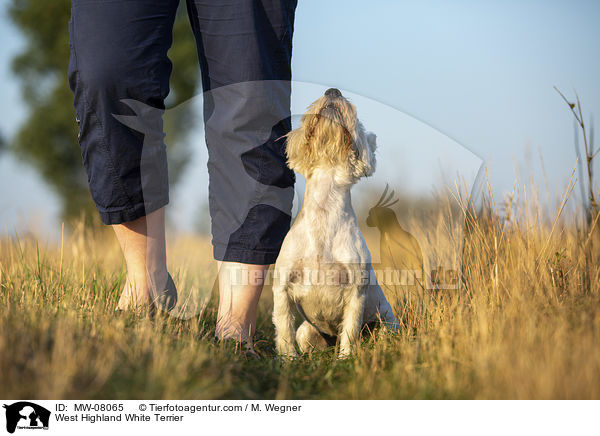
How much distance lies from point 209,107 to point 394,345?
1.75 metres

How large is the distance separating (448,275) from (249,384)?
173cm

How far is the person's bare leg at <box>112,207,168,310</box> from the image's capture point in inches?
112

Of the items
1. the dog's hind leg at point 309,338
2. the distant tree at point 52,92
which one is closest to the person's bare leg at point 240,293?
the dog's hind leg at point 309,338

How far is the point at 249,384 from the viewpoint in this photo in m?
2.03

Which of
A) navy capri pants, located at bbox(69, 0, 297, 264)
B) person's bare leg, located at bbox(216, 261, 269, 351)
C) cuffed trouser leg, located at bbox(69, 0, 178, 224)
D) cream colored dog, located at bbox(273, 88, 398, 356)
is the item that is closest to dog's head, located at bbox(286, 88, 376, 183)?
cream colored dog, located at bbox(273, 88, 398, 356)

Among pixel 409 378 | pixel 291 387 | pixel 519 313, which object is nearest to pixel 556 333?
pixel 519 313

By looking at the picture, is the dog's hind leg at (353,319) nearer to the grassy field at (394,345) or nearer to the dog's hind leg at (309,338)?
the grassy field at (394,345)

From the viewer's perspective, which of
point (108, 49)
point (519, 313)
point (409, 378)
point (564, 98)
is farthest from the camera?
point (564, 98)

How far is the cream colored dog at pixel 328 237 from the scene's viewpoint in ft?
9.04

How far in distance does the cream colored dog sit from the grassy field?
233 millimetres

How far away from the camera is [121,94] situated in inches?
101
